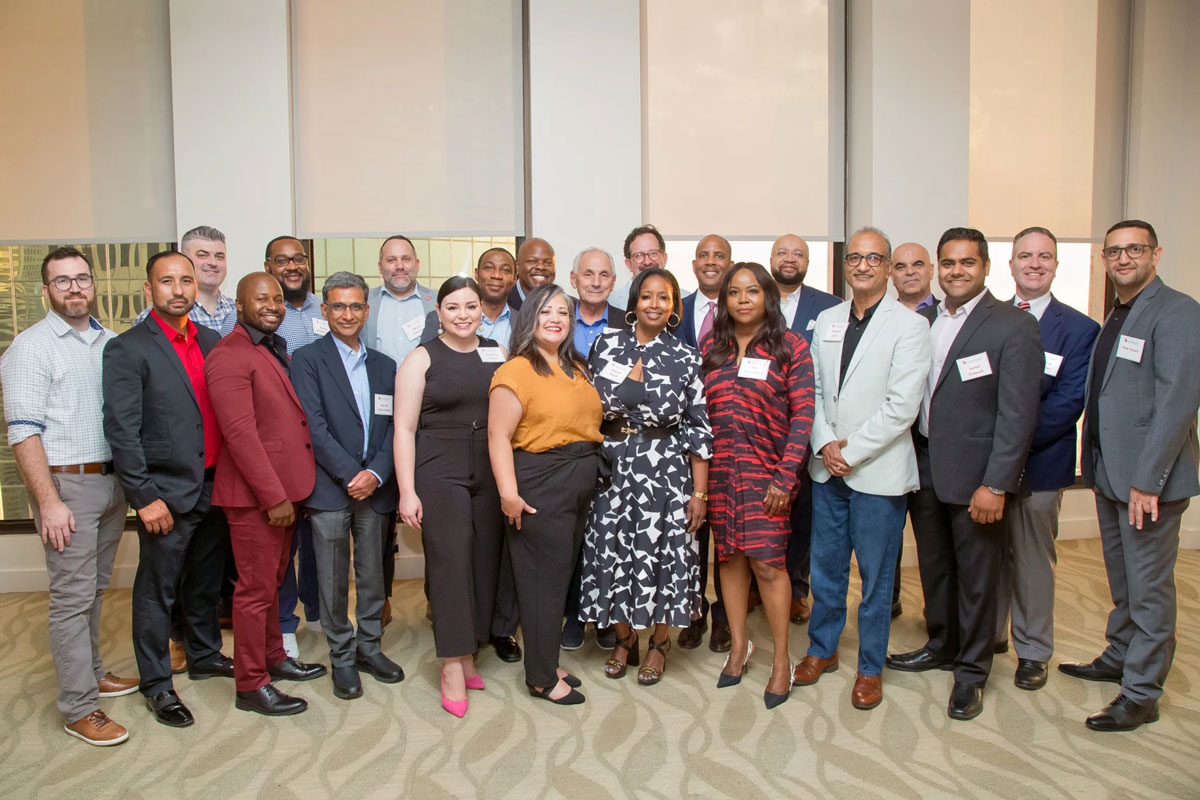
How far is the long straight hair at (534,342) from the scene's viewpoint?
306cm

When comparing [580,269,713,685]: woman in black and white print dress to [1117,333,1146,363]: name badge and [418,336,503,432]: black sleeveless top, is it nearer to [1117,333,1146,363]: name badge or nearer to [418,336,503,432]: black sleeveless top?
[418,336,503,432]: black sleeveless top

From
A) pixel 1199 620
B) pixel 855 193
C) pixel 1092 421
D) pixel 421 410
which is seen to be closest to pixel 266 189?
pixel 421 410

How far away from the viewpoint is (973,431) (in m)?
3.02

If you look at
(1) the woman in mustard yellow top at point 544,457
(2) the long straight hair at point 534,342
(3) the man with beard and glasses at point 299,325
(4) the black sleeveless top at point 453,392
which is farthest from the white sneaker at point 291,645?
(2) the long straight hair at point 534,342

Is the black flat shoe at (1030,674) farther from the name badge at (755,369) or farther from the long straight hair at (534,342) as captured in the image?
the long straight hair at (534,342)

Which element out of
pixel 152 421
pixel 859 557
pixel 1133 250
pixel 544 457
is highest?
pixel 1133 250

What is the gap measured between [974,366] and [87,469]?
11.0 ft

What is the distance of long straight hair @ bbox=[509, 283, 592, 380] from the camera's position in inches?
120

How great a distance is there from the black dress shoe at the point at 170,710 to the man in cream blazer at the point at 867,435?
8.48ft

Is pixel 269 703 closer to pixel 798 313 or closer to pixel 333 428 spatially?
pixel 333 428

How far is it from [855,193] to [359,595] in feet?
13.5

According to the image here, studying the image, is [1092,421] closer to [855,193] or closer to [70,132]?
[855,193]

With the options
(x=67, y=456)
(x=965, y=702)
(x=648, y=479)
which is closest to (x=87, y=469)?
(x=67, y=456)

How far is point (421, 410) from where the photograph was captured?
311cm
